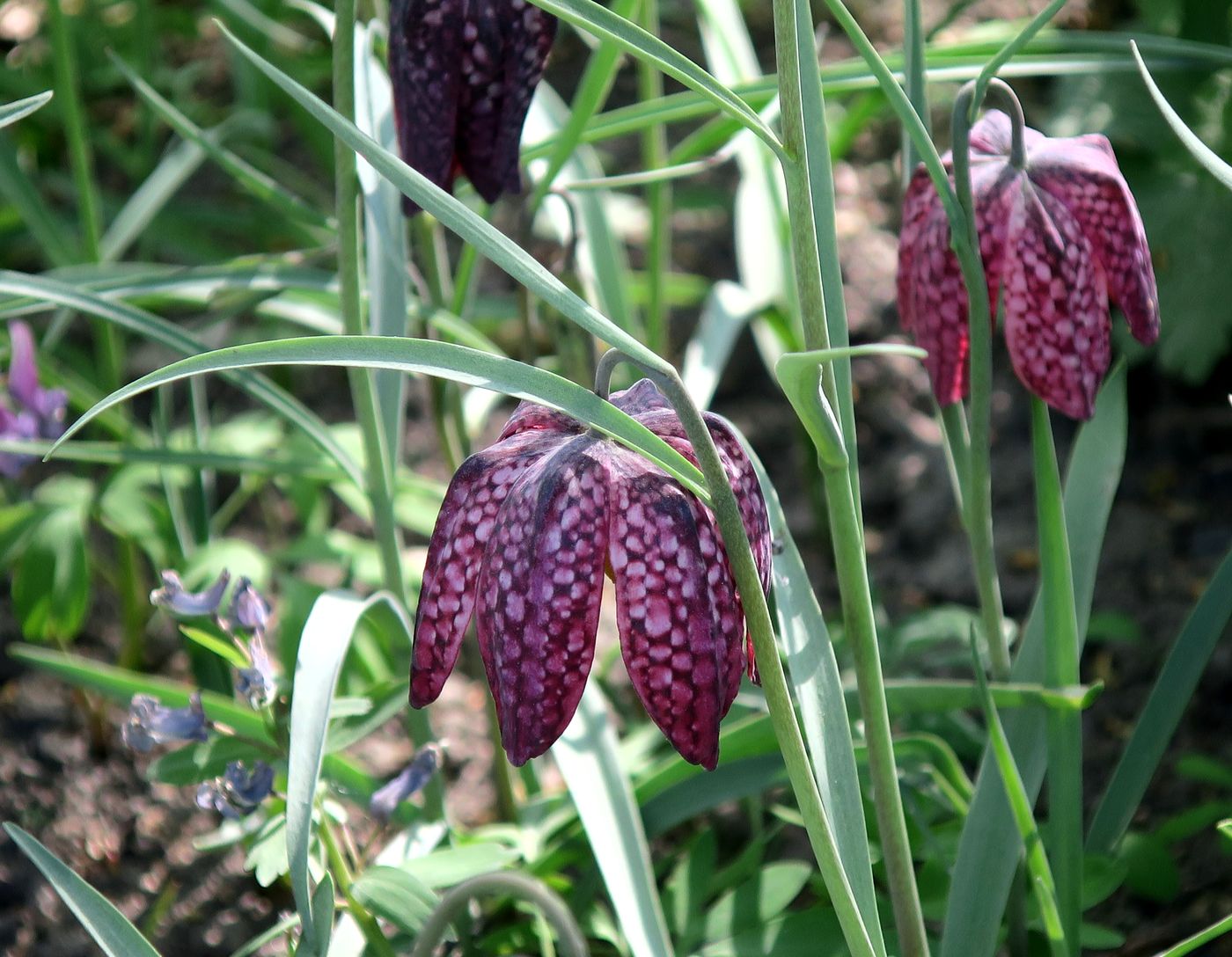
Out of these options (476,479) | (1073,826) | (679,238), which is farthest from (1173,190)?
(476,479)

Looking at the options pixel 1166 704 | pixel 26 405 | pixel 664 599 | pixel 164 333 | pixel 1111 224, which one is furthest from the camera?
pixel 26 405

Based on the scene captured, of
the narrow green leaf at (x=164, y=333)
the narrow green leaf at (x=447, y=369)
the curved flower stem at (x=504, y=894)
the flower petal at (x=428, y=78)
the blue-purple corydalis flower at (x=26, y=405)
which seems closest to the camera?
the narrow green leaf at (x=447, y=369)

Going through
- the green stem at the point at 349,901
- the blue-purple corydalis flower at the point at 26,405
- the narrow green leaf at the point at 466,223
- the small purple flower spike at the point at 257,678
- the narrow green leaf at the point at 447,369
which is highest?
the narrow green leaf at the point at 466,223

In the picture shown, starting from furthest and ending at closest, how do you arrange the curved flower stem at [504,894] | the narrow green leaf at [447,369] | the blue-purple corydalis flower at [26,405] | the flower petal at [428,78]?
1. the blue-purple corydalis flower at [26,405]
2. the flower petal at [428,78]
3. the curved flower stem at [504,894]
4. the narrow green leaf at [447,369]

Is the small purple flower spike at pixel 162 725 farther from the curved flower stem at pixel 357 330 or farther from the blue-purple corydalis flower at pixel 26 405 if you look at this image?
the blue-purple corydalis flower at pixel 26 405

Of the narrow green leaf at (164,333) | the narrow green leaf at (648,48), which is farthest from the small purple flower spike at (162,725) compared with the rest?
the narrow green leaf at (648,48)

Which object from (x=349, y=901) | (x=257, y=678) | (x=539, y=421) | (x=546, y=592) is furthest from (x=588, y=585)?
(x=349, y=901)

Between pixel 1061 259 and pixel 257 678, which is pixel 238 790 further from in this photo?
pixel 1061 259
